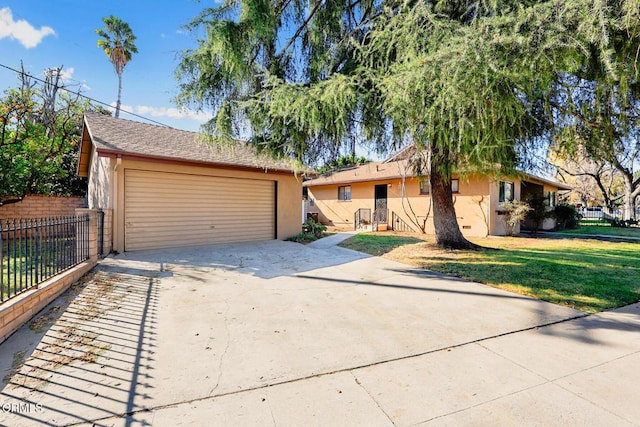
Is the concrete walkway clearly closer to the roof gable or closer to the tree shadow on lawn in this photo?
the roof gable

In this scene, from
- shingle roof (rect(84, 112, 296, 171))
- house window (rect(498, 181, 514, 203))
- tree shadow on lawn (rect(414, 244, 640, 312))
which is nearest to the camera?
tree shadow on lawn (rect(414, 244, 640, 312))

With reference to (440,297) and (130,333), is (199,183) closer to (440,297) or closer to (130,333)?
(130,333)

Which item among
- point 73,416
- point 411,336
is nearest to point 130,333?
point 73,416

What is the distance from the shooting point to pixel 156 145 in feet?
31.4

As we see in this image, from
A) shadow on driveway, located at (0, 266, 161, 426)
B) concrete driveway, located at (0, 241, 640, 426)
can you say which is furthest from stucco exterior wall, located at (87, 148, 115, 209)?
shadow on driveway, located at (0, 266, 161, 426)

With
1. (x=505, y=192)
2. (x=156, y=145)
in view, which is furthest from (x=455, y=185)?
(x=156, y=145)

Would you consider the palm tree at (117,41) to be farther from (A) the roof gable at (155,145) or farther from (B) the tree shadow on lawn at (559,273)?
(B) the tree shadow on lawn at (559,273)

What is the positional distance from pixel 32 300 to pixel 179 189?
588 cm

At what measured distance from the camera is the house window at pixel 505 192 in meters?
14.5

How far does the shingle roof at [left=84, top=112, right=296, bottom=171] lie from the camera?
320 inches

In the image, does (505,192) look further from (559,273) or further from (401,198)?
(559,273)

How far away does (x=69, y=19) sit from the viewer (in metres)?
12.0

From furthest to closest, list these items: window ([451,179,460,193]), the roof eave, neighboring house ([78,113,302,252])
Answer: window ([451,179,460,193]) → neighboring house ([78,113,302,252]) → the roof eave

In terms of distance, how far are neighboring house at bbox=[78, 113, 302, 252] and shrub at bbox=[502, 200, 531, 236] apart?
9.53 meters
